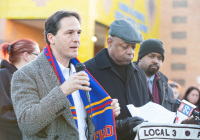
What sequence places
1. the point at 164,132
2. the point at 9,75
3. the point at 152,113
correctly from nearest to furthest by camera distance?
the point at 164,132 < the point at 152,113 < the point at 9,75

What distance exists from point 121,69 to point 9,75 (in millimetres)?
1335

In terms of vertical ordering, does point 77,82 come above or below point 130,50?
below

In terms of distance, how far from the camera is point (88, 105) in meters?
2.37

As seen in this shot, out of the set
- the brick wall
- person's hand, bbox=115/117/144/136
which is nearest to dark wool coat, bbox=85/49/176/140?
person's hand, bbox=115/117/144/136

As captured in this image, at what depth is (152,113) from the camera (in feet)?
9.73

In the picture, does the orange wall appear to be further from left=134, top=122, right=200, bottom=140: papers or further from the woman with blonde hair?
left=134, top=122, right=200, bottom=140: papers

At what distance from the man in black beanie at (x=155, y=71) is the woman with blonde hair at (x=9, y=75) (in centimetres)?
135

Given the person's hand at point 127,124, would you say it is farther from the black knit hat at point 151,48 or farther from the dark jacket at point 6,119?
the black knit hat at point 151,48

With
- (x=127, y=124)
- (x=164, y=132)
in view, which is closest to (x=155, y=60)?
(x=127, y=124)

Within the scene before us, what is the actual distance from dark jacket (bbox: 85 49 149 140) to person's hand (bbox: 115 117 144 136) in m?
0.15

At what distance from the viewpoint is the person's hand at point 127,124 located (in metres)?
2.77

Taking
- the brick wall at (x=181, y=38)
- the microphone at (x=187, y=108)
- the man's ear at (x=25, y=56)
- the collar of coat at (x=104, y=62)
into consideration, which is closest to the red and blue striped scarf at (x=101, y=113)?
the collar of coat at (x=104, y=62)

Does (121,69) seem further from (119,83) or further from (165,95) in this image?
(165,95)

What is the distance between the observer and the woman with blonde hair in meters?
3.60
